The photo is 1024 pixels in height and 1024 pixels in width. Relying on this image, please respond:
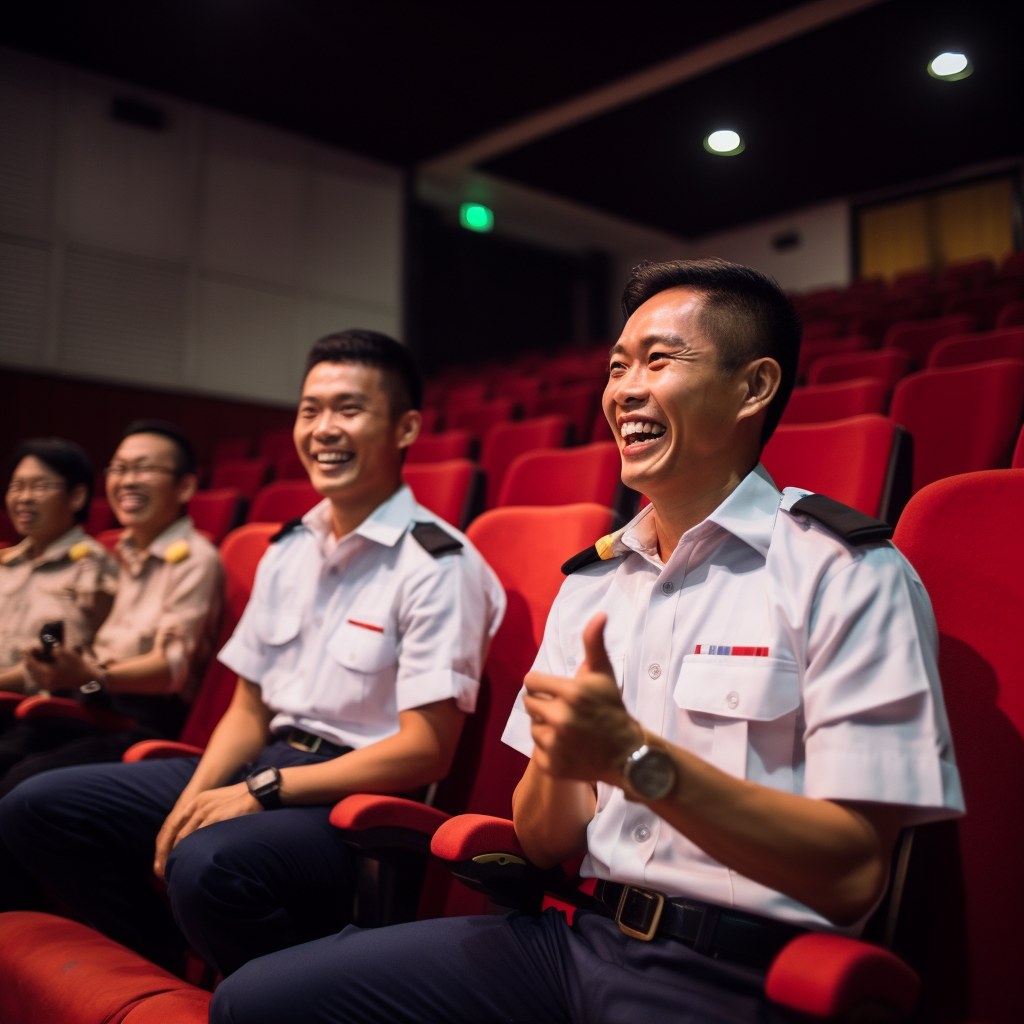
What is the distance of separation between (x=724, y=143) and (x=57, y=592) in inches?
185

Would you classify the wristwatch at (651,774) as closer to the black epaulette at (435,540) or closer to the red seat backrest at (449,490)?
the black epaulette at (435,540)

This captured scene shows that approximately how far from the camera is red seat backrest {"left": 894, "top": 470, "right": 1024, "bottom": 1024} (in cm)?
63

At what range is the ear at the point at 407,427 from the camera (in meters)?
1.33

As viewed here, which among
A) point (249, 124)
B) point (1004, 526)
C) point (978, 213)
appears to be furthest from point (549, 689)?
point (978, 213)

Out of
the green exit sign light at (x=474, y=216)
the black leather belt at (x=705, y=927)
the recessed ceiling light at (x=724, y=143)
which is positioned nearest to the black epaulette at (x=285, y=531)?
the black leather belt at (x=705, y=927)

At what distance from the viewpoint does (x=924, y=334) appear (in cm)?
248

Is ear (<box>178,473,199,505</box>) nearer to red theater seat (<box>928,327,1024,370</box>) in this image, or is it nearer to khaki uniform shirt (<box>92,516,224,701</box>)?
khaki uniform shirt (<box>92,516,224,701</box>)

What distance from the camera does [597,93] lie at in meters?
4.72

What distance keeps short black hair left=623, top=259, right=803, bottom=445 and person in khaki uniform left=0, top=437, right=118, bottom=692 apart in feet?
4.41

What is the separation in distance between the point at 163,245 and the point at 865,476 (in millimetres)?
4405

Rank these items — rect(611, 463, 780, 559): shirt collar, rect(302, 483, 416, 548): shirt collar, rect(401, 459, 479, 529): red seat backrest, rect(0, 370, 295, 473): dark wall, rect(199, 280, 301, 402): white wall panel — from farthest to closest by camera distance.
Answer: rect(199, 280, 301, 402): white wall panel
rect(0, 370, 295, 473): dark wall
rect(401, 459, 479, 529): red seat backrest
rect(302, 483, 416, 548): shirt collar
rect(611, 463, 780, 559): shirt collar

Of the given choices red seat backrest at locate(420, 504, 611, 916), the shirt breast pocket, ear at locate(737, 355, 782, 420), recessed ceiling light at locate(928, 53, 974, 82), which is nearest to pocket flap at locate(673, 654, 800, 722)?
the shirt breast pocket

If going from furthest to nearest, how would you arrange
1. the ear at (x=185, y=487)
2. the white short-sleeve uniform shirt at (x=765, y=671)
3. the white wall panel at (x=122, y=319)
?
1. the white wall panel at (x=122, y=319)
2. the ear at (x=185, y=487)
3. the white short-sleeve uniform shirt at (x=765, y=671)

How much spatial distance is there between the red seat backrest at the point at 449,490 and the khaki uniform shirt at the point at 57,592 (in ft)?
2.13
